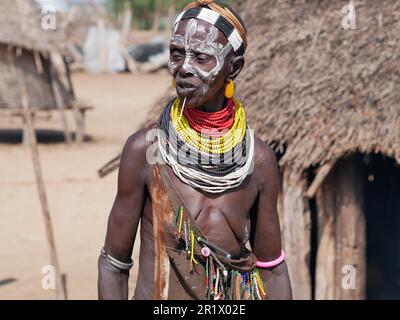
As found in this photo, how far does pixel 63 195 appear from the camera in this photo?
13.3 metres

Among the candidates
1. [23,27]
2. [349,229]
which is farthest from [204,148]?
[23,27]

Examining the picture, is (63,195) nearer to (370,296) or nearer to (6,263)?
(6,263)

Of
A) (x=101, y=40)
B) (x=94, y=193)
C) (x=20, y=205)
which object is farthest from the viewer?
(x=101, y=40)

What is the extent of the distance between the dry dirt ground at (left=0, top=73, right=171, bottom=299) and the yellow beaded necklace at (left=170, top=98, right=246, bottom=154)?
502 centimetres

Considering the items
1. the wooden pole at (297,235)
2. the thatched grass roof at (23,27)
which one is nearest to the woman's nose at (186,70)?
the wooden pole at (297,235)

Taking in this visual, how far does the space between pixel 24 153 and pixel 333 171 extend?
10.2 meters

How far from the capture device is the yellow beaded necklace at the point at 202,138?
112 inches

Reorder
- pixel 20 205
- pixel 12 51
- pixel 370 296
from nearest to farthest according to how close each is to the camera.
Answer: pixel 370 296 → pixel 20 205 → pixel 12 51

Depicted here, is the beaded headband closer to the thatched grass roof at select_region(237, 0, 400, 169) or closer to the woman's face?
the woman's face

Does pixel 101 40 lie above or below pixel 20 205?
above

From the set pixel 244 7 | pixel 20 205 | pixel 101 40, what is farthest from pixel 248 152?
pixel 101 40

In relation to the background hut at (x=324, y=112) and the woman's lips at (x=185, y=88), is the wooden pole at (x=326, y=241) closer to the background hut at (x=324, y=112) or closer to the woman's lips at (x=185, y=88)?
the background hut at (x=324, y=112)

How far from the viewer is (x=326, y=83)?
698 centimetres
